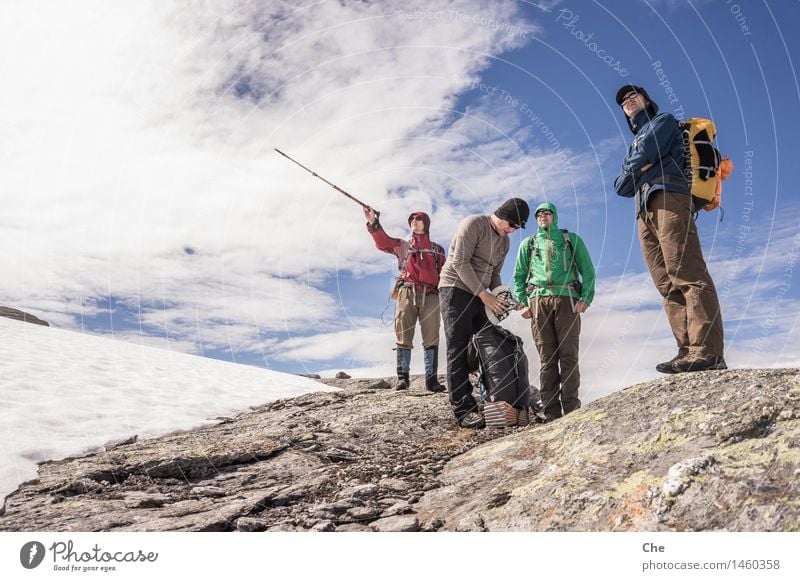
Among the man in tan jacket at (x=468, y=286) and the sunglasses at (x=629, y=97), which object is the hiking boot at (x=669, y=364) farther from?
the sunglasses at (x=629, y=97)

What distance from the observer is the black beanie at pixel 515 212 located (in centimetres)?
638

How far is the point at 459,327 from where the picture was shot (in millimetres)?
6480

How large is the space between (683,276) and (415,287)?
17.9ft

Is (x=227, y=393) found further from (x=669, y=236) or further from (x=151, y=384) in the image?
(x=669, y=236)

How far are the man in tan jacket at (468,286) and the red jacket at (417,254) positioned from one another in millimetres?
3282

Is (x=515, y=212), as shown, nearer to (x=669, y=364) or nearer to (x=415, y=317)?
(x=669, y=364)

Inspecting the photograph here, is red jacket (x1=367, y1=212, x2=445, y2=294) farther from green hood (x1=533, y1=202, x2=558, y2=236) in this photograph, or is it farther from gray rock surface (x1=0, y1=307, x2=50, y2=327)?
gray rock surface (x1=0, y1=307, x2=50, y2=327)

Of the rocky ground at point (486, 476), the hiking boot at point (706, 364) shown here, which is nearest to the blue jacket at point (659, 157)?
the hiking boot at point (706, 364)

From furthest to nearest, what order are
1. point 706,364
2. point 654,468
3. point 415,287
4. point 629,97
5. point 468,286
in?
point 415,287 < point 468,286 < point 629,97 < point 706,364 < point 654,468

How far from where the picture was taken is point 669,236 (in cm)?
518

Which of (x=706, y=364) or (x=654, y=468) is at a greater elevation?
(x=706, y=364)

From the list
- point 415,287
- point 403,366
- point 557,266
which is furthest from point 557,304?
point 403,366

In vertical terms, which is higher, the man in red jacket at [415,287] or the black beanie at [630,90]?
the black beanie at [630,90]
